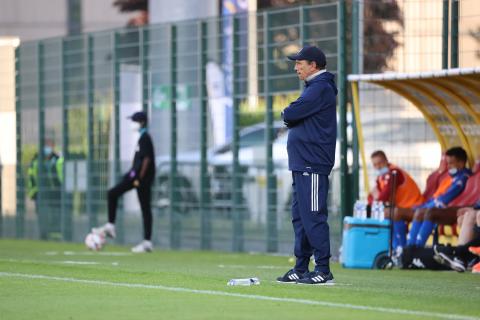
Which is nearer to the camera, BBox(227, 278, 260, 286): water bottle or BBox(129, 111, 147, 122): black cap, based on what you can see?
BBox(227, 278, 260, 286): water bottle

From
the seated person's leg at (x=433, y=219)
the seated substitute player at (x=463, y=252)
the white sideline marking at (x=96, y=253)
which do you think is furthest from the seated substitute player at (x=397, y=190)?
the white sideline marking at (x=96, y=253)

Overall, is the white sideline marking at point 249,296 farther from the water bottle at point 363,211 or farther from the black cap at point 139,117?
the black cap at point 139,117

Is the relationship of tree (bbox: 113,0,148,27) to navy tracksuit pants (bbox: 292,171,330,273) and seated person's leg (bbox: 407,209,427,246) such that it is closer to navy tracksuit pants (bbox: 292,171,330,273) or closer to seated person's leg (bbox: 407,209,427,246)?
seated person's leg (bbox: 407,209,427,246)

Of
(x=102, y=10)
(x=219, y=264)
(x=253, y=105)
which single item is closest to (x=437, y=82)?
(x=219, y=264)

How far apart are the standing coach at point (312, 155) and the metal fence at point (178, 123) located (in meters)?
6.63

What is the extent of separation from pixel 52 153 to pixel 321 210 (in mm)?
14036

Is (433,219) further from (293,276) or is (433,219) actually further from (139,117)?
(139,117)

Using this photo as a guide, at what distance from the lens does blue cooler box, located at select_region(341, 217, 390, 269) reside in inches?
642

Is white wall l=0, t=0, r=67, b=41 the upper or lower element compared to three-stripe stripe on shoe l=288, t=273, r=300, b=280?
upper

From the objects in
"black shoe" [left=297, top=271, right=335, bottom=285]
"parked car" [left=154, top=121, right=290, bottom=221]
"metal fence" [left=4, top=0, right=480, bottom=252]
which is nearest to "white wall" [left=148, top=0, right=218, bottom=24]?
"metal fence" [left=4, top=0, right=480, bottom=252]

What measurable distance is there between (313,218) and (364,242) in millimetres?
4318

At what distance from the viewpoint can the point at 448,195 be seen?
1644 cm

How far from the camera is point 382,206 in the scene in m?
16.6

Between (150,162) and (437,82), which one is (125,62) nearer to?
(150,162)
